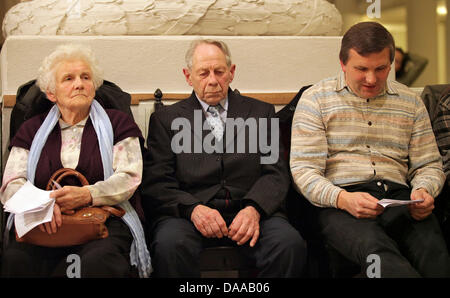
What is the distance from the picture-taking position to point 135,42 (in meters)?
3.16

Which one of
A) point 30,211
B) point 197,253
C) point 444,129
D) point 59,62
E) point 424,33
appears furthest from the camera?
point 424,33

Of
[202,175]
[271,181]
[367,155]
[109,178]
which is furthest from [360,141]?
[109,178]

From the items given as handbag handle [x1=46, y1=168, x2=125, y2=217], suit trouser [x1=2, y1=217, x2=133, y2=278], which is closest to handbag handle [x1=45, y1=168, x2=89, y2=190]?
handbag handle [x1=46, y1=168, x2=125, y2=217]

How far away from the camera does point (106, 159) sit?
2510 millimetres

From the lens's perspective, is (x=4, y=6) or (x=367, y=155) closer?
(x=367, y=155)

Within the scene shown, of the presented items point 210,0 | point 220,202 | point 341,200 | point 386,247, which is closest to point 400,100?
point 341,200

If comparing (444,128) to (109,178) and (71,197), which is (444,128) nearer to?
(109,178)

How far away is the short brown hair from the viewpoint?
2508mm

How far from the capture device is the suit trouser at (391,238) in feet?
7.46

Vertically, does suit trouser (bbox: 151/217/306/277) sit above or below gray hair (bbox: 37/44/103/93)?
below

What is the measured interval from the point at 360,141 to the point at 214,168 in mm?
682

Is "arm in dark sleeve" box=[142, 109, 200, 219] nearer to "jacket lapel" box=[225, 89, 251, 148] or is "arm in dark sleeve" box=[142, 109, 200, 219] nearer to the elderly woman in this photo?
the elderly woman

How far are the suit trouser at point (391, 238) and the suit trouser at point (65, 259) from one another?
903 mm

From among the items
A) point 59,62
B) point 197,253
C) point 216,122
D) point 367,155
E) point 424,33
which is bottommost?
point 197,253
